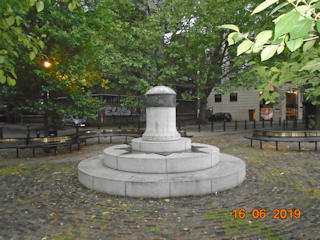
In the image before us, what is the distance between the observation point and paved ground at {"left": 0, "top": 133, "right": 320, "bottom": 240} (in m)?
3.94

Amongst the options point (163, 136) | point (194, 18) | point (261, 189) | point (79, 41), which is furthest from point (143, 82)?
point (261, 189)

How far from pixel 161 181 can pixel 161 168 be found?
2.58 feet

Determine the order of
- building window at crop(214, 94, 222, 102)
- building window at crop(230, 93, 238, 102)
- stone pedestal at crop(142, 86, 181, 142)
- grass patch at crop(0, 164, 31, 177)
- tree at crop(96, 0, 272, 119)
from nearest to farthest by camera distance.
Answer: grass patch at crop(0, 164, 31, 177), stone pedestal at crop(142, 86, 181, 142), tree at crop(96, 0, 272, 119), building window at crop(230, 93, 238, 102), building window at crop(214, 94, 222, 102)

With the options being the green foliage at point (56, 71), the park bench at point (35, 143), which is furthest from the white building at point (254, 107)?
the park bench at point (35, 143)

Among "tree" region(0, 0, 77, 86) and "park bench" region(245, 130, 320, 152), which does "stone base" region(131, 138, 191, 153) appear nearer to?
"tree" region(0, 0, 77, 86)

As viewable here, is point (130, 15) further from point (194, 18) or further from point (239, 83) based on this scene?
point (239, 83)

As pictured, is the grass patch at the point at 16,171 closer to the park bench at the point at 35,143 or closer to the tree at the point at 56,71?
the park bench at the point at 35,143

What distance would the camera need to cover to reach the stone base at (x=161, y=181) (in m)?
5.56

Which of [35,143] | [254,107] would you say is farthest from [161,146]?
[254,107]

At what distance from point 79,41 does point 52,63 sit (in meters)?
1.70

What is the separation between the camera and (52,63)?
10.8m

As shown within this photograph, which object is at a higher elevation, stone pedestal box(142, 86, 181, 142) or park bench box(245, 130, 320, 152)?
stone pedestal box(142, 86, 181, 142)

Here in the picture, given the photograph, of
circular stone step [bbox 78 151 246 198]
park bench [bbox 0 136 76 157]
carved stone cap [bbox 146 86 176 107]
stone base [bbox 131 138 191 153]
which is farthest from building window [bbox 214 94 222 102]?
circular stone step [bbox 78 151 246 198]
